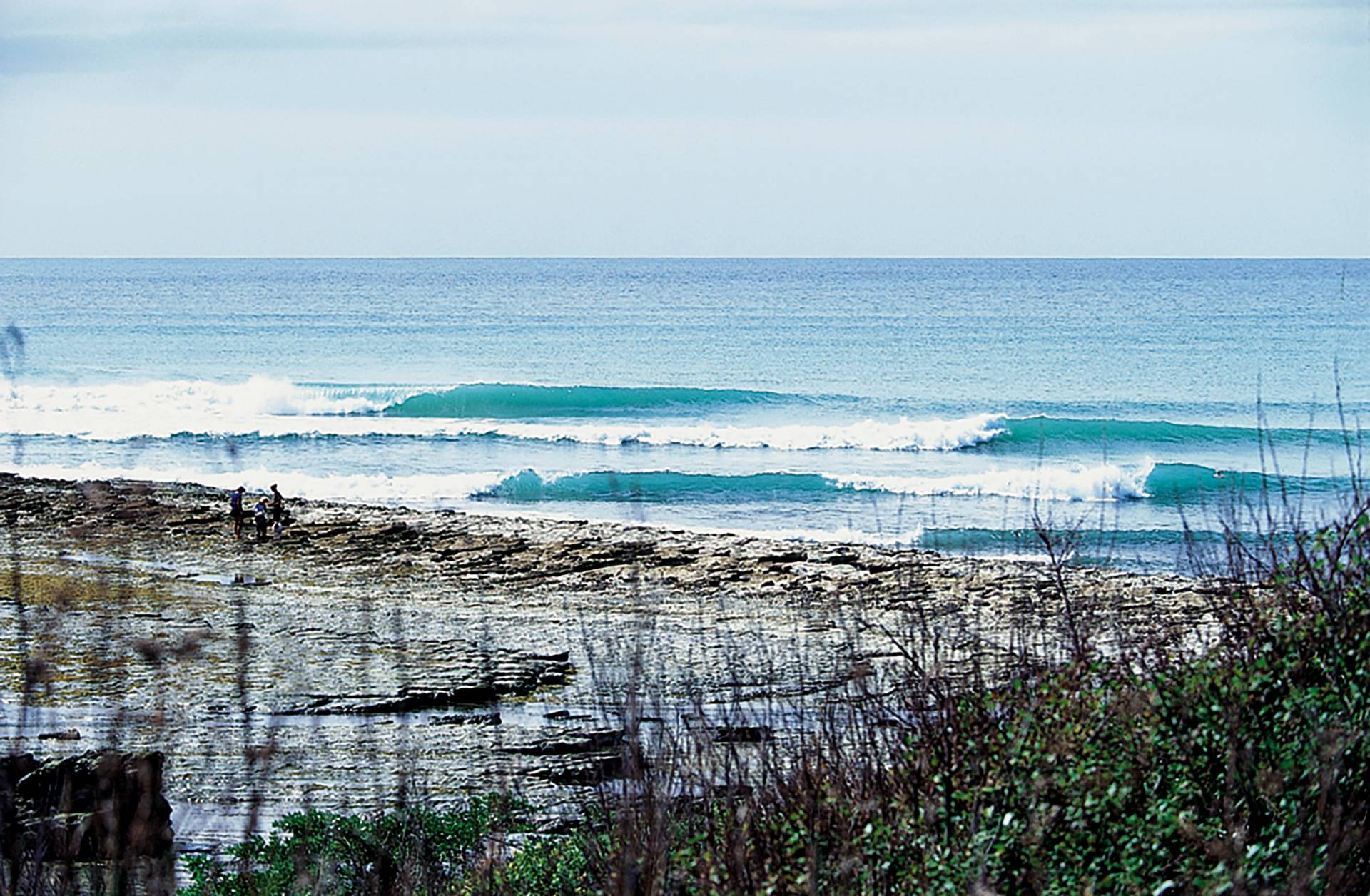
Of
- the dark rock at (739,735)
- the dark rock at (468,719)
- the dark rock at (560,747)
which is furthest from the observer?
the dark rock at (468,719)

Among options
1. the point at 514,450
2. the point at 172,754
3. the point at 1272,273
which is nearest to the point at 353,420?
the point at 514,450

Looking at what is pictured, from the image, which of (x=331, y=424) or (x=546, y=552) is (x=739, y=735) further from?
(x=331, y=424)

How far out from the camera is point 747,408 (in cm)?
4066

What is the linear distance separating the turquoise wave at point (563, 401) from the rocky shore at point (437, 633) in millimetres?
17319

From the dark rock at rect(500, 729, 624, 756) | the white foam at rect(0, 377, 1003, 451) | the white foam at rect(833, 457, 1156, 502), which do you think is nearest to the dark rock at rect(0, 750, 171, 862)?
the dark rock at rect(500, 729, 624, 756)

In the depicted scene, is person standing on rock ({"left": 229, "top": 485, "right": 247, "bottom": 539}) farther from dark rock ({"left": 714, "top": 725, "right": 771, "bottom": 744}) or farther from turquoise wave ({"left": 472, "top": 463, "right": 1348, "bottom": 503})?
dark rock ({"left": 714, "top": 725, "right": 771, "bottom": 744})

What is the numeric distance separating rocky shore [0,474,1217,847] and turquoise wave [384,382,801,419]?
17319 millimetres

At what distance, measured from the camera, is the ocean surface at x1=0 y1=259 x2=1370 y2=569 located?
2364 cm

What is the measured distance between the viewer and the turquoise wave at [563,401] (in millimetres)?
40469

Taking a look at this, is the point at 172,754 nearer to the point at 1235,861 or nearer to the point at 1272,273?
the point at 1235,861

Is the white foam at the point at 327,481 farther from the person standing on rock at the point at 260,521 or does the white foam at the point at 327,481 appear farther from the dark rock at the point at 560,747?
the dark rock at the point at 560,747

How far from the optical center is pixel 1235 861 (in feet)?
11.4

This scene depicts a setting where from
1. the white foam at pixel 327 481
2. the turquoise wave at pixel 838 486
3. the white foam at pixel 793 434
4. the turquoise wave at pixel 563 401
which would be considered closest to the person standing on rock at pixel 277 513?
the white foam at pixel 327 481

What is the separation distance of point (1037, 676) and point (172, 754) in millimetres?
5497
